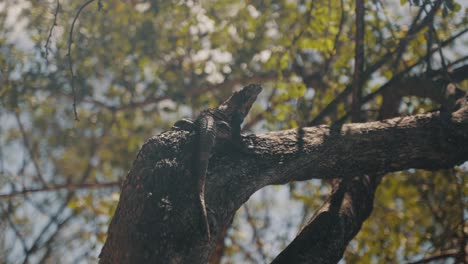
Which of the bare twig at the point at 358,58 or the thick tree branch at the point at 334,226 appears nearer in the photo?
the thick tree branch at the point at 334,226

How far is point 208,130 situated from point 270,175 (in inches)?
18.7

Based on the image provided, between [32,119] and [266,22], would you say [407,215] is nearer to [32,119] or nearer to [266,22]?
[266,22]

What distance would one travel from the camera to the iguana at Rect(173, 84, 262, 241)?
277 centimetres

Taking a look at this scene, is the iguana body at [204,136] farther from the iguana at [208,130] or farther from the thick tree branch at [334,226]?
the thick tree branch at [334,226]

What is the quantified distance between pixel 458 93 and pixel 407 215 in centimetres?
273

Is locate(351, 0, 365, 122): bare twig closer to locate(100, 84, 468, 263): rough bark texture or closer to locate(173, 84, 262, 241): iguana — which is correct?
locate(100, 84, 468, 263): rough bark texture

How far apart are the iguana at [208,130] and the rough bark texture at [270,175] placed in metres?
0.04

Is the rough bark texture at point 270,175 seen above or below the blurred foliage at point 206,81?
below

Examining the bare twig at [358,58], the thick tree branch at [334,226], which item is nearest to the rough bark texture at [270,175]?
the thick tree branch at [334,226]

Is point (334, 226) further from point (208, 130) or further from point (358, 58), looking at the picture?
point (358, 58)

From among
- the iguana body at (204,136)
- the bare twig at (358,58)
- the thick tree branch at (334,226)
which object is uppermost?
the bare twig at (358,58)

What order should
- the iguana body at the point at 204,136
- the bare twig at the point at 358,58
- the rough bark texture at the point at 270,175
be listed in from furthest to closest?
the bare twig at the point at 358,58 → the iguana body at the point at 204,136 → the rough bark texture at the point at 270,175

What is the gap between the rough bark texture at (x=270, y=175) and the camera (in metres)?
2.56

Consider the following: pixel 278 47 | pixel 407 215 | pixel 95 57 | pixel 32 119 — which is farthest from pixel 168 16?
pixel 407 215
